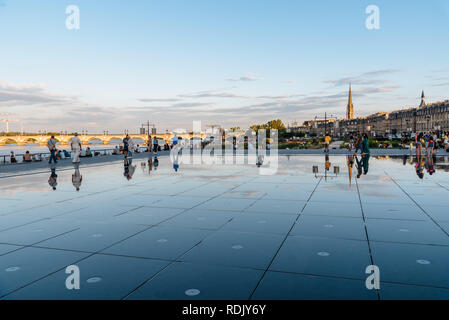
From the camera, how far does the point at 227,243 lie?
5.65m

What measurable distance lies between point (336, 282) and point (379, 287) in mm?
468

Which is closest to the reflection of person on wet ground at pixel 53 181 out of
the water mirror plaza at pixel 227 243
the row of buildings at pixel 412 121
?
the water mirror plaza at pixel 227 243

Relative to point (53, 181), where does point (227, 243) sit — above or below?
below

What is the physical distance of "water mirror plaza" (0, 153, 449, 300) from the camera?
4035mm

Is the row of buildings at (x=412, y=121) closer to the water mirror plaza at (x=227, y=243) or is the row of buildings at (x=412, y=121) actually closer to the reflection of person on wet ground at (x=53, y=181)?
the reflection of person on wet ground at (x=53, y=181)

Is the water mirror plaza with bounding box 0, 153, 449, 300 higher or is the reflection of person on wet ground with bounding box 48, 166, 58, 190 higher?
the reflection of person on wet ground with bounding box 48, 166, 58, 190

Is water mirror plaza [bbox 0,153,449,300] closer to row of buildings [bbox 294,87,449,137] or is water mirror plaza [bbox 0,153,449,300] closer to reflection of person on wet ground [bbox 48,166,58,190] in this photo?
reflection of person on wet ground [bbox 48,166,58,190]

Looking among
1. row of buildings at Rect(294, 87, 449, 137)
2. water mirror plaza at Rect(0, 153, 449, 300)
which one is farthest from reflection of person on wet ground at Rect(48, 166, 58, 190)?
row of buildings at Rect(294, 87, 449, 137)

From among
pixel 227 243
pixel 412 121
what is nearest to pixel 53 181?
pixel 227 243

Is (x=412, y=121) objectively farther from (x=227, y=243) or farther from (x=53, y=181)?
(x=227, y=243)

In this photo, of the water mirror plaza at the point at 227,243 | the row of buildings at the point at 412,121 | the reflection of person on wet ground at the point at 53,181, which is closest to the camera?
the water mirror plaza at the point at 227,243

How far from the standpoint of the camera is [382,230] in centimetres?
627

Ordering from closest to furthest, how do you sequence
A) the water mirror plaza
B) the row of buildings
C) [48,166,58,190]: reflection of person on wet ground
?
the water mirror plaza → [48,166,58,190]: reflection of person on wet ground → the row of buildings

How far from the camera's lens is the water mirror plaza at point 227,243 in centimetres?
404
